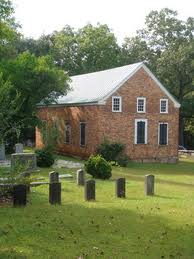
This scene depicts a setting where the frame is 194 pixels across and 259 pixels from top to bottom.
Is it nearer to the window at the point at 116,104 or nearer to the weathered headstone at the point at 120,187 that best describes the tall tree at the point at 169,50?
the window at the point at 116,104

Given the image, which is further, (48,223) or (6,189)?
(6,189)

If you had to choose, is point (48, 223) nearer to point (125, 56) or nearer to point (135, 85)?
point (135, 85)

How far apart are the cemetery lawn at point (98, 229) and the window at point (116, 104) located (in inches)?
888

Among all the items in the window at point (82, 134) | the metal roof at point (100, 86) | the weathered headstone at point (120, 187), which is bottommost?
the weathered headstone at point (120, 187)

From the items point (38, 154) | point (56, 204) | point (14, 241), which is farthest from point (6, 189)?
point (38, 154)

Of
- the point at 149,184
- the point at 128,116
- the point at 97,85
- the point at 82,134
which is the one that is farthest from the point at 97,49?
the point at 149,184

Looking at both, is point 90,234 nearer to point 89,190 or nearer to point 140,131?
point 89,190

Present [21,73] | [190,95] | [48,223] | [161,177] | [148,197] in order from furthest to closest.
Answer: [190,95]
[21,73]
[161,177]
[148,197]
[48,223]

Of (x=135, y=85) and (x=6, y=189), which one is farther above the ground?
(x=135, y=85)

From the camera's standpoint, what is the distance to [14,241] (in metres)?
10.1

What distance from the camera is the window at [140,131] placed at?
134 ft

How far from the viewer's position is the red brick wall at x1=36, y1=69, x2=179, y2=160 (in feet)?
129

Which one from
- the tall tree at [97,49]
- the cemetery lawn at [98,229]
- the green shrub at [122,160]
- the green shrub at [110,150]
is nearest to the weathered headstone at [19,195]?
the cemetery lawn at [98,229]

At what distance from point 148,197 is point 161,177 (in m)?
12.1
